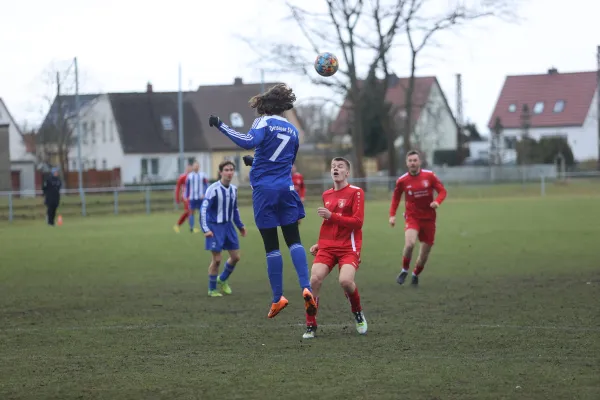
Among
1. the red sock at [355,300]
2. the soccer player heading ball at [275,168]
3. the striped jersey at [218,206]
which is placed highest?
the soccer player heading ball at [275,168]

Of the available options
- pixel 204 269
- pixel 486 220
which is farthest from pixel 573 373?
pixel 486 220

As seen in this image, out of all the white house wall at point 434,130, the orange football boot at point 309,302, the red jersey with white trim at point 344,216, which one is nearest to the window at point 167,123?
the white house wall at point 434,130

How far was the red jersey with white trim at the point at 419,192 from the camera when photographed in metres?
15.0

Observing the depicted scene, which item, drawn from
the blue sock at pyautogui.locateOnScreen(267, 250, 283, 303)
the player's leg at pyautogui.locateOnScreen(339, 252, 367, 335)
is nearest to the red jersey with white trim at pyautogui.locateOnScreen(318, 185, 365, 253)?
the player's leg at pyautogui.locateOnScreen(339, 252, 367, 335)

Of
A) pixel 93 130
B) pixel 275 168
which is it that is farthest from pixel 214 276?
pixel 93 130

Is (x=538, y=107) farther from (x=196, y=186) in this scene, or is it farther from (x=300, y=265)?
(x=300, y=265)

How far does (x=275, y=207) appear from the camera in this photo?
9.14 metres

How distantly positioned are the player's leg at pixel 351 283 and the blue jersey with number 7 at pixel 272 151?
1.04 m

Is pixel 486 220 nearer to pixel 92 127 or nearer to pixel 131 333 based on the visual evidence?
pixel 131 333

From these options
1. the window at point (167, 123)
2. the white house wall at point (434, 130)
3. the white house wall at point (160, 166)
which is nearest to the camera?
the white house wall at point (160, 166)

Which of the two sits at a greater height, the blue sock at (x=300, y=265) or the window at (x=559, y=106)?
the window at (x=559, y=106)

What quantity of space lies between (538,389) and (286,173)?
3.39m

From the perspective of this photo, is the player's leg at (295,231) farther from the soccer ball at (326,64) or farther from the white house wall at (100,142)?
the white house wall at (100,142)

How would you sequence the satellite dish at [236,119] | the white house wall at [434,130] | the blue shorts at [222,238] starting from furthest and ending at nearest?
the white house wall at [434,130], the satellite dish at [236,119], the blue shorts at [222,238]
